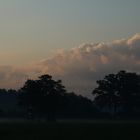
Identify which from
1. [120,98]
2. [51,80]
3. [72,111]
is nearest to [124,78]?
[120,98]

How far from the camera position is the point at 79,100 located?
152625mm

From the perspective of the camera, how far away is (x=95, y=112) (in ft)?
496

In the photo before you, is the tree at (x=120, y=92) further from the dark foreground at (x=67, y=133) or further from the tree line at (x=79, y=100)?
the dark foreground at (x=67, y=133)

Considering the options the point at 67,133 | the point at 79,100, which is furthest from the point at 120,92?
the point at 67,133

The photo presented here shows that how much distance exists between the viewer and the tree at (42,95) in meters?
128

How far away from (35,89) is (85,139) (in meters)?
96.2

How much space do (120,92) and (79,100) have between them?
12121 mm

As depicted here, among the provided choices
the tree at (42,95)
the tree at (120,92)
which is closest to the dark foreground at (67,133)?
the tree at (42,95)

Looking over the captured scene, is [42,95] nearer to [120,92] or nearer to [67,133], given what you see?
[120,92]

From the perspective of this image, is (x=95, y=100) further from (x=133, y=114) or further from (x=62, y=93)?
(x=62, y=93)

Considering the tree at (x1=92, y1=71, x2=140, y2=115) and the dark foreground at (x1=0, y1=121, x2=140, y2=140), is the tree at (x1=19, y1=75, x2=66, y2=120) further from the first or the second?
the dark foreground at (x1=0, y1=121, x2=140, y2=140)

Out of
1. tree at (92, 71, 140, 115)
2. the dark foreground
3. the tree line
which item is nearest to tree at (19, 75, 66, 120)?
the tree line

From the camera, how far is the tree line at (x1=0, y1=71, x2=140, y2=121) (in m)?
129

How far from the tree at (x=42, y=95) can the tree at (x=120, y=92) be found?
24061 millimetres
